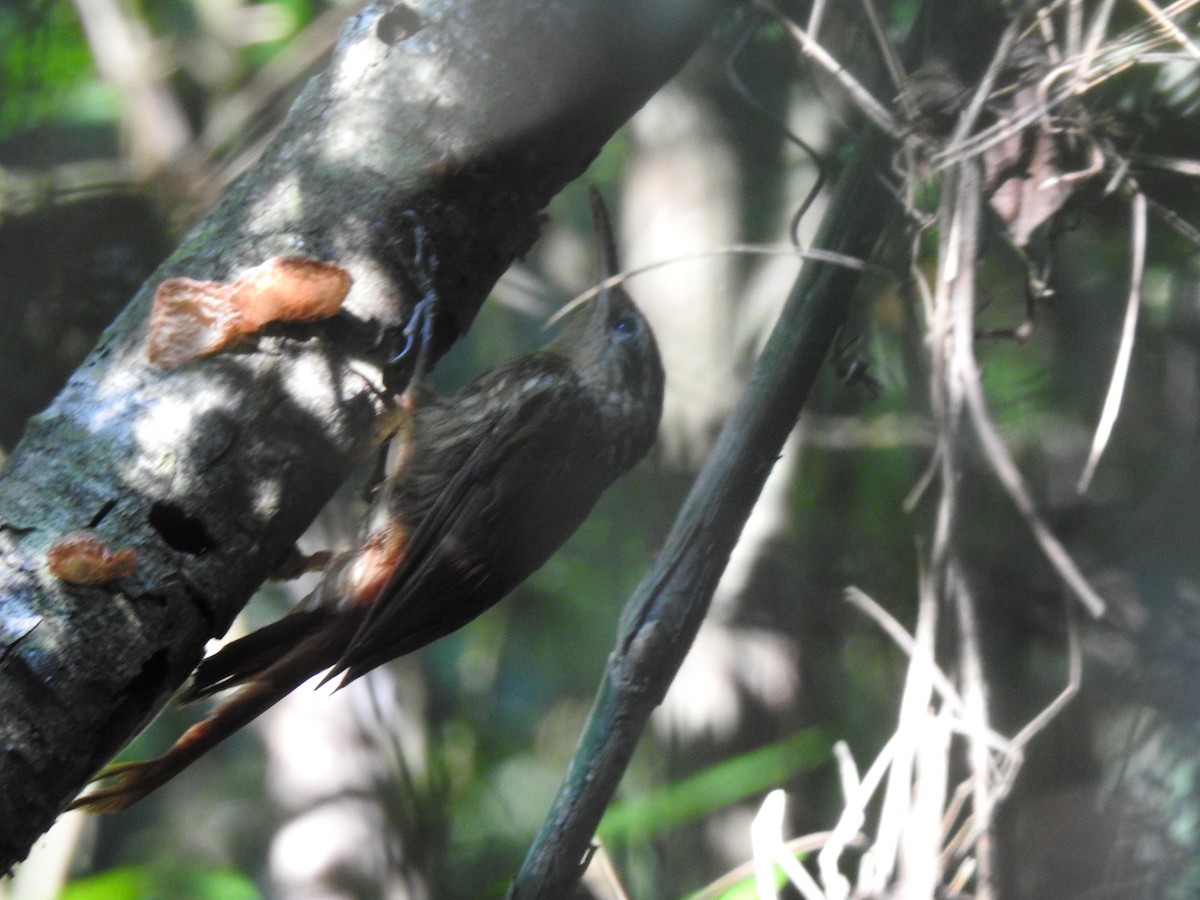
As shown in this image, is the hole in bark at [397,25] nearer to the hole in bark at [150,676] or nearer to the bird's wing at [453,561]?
the bird's wing at [453,561]

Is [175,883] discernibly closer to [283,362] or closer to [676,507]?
[676,507]

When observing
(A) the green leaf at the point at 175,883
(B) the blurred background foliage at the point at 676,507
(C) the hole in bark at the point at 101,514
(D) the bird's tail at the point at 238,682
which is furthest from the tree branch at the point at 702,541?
(A) the green leaf at the point at 175,883

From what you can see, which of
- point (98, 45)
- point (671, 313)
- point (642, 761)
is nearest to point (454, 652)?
point (642, 761)

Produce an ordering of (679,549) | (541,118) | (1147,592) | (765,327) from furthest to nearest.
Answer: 1. (765,327)
2. (1147,592)
3. (679,549)
4. (541,118)

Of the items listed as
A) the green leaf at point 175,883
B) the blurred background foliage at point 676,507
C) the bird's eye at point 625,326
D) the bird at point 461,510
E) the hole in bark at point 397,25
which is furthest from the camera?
the green leaf at point 175,883

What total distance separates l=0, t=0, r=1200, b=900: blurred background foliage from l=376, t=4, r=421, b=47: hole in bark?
78 centimetres

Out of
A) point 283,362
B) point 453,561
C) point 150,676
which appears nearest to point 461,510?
point 453,561

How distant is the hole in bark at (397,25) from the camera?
4.32ft

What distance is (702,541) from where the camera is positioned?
Result: 1.50 metres

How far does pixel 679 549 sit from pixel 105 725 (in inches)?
30.9

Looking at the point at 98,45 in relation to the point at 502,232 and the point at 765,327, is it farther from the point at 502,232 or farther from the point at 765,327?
the point at 765,327

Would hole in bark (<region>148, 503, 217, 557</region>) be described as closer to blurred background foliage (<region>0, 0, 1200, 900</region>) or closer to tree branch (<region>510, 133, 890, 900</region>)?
tree branch (<region>510, 133, 890, 900</region>)

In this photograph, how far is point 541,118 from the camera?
1366 millimetres

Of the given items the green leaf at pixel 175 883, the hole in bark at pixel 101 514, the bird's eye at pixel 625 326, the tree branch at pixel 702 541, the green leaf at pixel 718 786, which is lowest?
the green leaf at pixel 718 786
